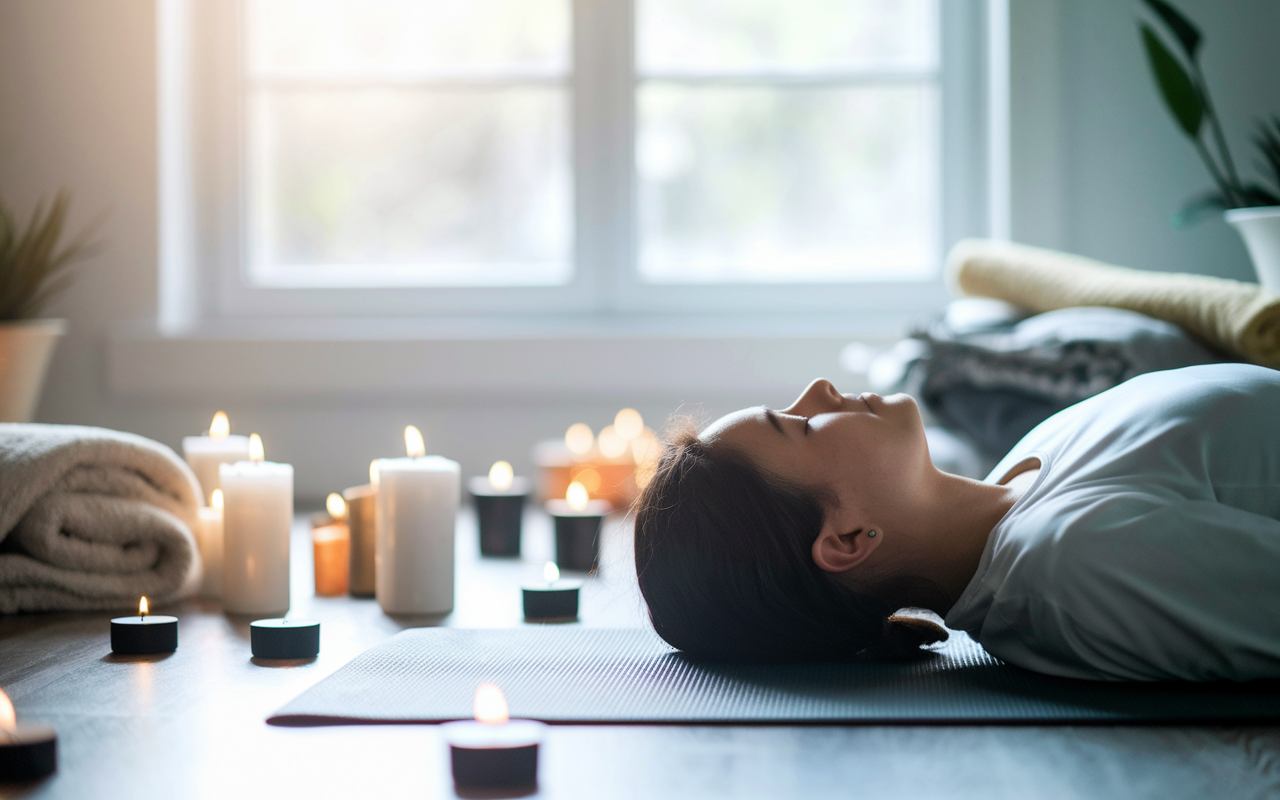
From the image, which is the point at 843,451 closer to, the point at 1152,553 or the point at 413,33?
the point at 1152,553

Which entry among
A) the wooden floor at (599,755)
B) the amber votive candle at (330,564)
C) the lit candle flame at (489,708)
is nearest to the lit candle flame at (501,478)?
the amber votive candle at (330,564)

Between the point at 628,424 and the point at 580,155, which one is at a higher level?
the point at 580,155

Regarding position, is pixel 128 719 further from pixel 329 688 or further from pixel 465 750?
pixel 465 750

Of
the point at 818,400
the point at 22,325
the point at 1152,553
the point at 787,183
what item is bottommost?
the point at 1152,553

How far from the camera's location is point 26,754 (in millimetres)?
623

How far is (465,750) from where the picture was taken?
24.0 inches

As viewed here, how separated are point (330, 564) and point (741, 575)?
21.3 inches

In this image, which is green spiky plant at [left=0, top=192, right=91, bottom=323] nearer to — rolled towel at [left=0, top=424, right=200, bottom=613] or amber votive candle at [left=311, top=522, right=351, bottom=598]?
rolled towel at [left=0, top=424, right=200, bottom=613]

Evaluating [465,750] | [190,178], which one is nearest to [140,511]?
[465,750]

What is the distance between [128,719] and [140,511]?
1.44 feet

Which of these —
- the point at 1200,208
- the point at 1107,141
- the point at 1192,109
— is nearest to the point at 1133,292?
the point at 1200,208

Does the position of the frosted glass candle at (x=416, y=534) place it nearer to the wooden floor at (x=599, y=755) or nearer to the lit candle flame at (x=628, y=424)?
the wooden floor at (x=599, y=755)

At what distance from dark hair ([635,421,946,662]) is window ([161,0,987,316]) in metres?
1.53

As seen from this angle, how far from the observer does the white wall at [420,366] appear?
7.25 feet
